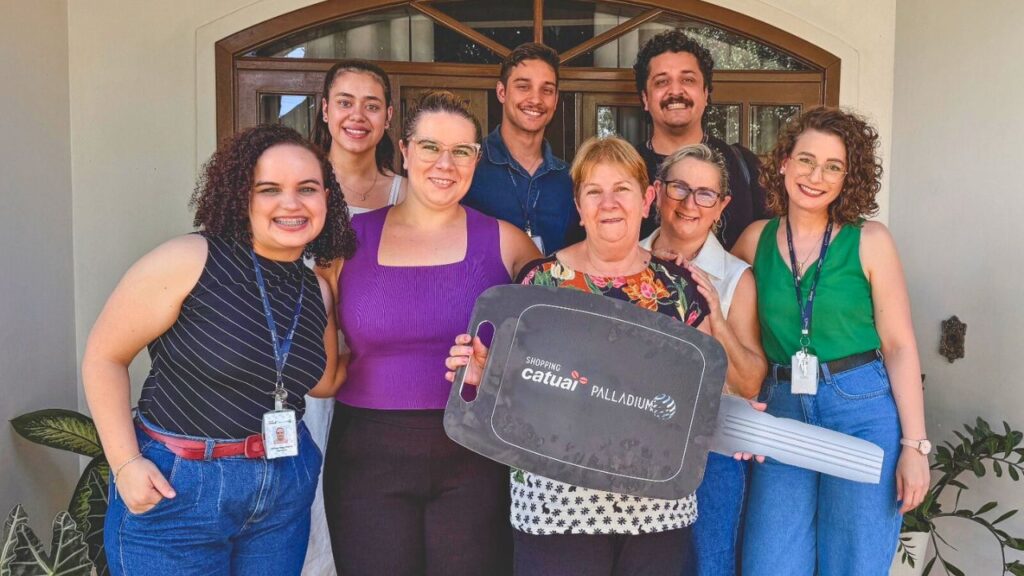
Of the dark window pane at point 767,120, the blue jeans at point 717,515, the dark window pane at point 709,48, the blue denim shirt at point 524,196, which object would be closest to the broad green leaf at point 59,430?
the blue denim shirt at point 524,196

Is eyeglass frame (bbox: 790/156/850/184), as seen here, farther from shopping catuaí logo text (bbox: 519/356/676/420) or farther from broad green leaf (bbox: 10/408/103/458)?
broad green leaf (bbox: 10/408/103/458)

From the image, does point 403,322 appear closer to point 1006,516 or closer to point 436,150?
point 436,150

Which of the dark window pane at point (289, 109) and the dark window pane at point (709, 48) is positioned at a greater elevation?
the dark window pane at point (709, 48)

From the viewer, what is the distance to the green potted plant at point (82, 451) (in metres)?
2.92

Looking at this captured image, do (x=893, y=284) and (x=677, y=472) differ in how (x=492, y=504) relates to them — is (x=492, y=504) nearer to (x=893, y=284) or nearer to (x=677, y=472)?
(x=677, y=472)

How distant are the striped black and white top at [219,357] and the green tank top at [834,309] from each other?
1.29m

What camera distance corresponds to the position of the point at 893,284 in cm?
210

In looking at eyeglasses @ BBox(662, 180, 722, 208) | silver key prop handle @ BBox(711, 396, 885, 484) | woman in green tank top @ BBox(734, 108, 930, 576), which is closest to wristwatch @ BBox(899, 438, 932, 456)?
woman in green tank top @ BBox(734, 108, 930, 576)

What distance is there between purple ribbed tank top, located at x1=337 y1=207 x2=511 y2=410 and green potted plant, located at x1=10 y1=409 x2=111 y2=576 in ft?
4.75

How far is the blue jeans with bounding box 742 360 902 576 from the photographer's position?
6.72 feet

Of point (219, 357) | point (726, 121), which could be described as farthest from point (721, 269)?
point (726, 121)

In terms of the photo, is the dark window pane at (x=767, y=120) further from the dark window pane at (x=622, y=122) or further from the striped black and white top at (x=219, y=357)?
the striped black and white top at (x=219, y=357)

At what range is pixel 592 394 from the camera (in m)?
1.71

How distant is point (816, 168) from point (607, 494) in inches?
41.0
